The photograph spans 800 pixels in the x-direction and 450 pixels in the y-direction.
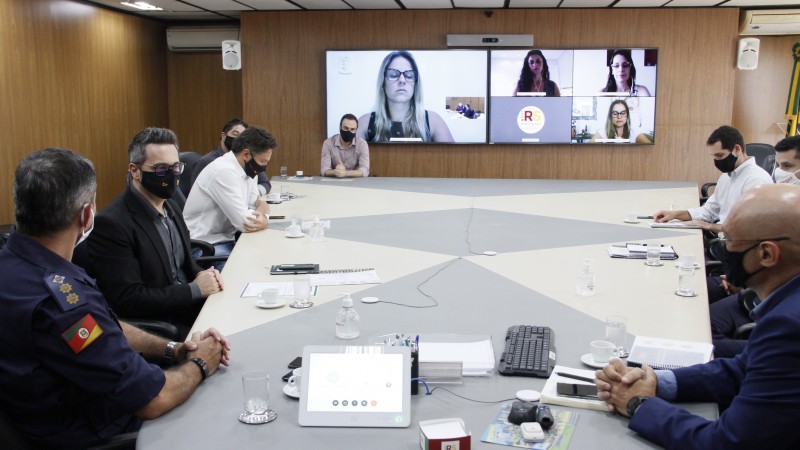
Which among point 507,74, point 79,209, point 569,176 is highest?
point 507,74

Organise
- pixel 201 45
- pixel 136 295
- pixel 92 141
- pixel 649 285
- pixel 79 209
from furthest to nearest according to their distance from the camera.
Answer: pixel 201 45, pixel 92 141, pixel 649 285, pixel 136 295, pixel 79 209

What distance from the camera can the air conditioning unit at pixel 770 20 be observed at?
803 centimetres

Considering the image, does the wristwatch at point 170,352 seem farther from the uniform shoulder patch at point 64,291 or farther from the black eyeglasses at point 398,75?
the black eyeglasses at point 398,75

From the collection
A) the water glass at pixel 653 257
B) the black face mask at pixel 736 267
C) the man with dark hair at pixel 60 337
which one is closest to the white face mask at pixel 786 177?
the water glass at pixel 653 257

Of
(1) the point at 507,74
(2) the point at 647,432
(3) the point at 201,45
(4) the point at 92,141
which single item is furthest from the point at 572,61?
(2) the point at 647,432

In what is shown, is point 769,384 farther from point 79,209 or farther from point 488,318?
point 79,209

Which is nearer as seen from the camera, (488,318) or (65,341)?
(65,341)

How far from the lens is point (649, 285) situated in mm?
3119

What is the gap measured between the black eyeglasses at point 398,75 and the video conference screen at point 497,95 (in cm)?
1

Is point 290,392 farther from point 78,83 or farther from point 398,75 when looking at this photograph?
point 78,83

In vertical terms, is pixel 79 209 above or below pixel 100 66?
below

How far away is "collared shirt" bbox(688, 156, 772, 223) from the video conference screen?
135 inches

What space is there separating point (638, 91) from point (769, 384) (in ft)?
24.0

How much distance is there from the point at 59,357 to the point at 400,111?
7127mm
